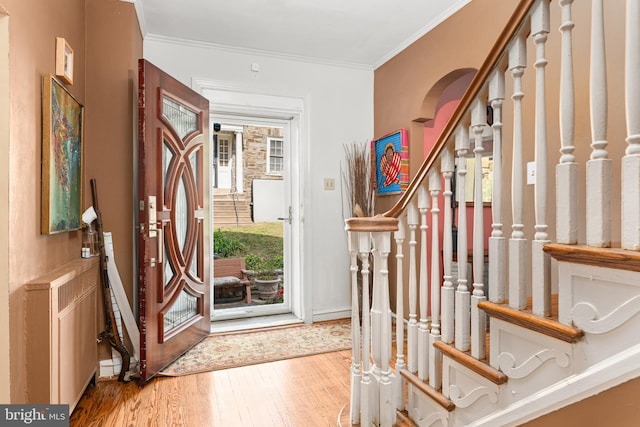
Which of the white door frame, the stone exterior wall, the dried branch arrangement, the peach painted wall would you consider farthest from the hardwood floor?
the stone exterior wall

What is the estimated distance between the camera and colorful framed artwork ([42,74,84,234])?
1821mm

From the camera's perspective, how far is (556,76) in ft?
6.26

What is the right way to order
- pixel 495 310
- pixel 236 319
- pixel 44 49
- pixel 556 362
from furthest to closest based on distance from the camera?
pixel 236 319
pixel 44 49
pixel 495 310
pixel 556 362

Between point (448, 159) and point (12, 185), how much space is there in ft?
5.85

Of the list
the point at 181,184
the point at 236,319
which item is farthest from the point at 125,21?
the point at 236,319

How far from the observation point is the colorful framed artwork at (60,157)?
5.98 feet

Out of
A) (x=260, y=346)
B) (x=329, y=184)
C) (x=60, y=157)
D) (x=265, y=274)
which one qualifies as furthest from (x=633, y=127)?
(x=265, y=274)

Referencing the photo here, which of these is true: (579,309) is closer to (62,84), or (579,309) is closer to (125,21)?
(62,84)

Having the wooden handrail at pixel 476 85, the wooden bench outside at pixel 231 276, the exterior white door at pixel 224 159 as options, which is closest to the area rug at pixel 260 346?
the wooden bench outside at pixel 231 276

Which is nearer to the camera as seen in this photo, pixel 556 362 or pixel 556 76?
pixel 556 362

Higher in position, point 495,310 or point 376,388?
point 495,310

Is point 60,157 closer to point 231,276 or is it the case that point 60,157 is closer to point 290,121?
point 290,121

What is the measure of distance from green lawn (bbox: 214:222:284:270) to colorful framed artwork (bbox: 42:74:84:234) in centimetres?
238

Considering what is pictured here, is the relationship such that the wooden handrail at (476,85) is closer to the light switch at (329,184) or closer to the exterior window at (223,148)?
the light switch at (329,184)
